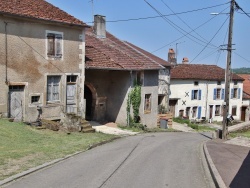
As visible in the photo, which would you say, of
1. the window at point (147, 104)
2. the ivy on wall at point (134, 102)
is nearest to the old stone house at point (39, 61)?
the ivy on wall at point (134, 102)

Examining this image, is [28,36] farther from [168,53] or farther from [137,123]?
[168,53]

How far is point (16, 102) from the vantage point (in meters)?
17.4

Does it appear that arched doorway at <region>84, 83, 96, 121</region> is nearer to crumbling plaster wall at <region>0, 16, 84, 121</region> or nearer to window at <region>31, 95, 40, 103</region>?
crumbling plaster wall at <region>0, 16, 84, 121</region>

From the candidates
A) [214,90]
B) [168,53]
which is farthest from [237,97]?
[168,53]

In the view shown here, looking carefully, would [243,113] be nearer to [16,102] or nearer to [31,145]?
[16,102]

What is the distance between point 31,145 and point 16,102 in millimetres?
5009

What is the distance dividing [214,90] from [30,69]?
28.7 meters

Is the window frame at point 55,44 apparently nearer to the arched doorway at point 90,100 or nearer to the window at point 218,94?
the arched doorway at point 90,100

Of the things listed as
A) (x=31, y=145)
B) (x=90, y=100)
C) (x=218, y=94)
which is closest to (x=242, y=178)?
(x=31, y=145)

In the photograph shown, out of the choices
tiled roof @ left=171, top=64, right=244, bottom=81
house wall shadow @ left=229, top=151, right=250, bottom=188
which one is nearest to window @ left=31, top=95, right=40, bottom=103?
house wall shadow @ left=229, top=151, right=250, bottom=188

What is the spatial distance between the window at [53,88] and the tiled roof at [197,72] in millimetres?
20242

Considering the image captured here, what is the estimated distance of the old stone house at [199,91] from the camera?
3819 cm

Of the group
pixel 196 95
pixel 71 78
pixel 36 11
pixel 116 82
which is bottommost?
pixel 196 95

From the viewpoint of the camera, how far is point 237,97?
4441 centimetres
